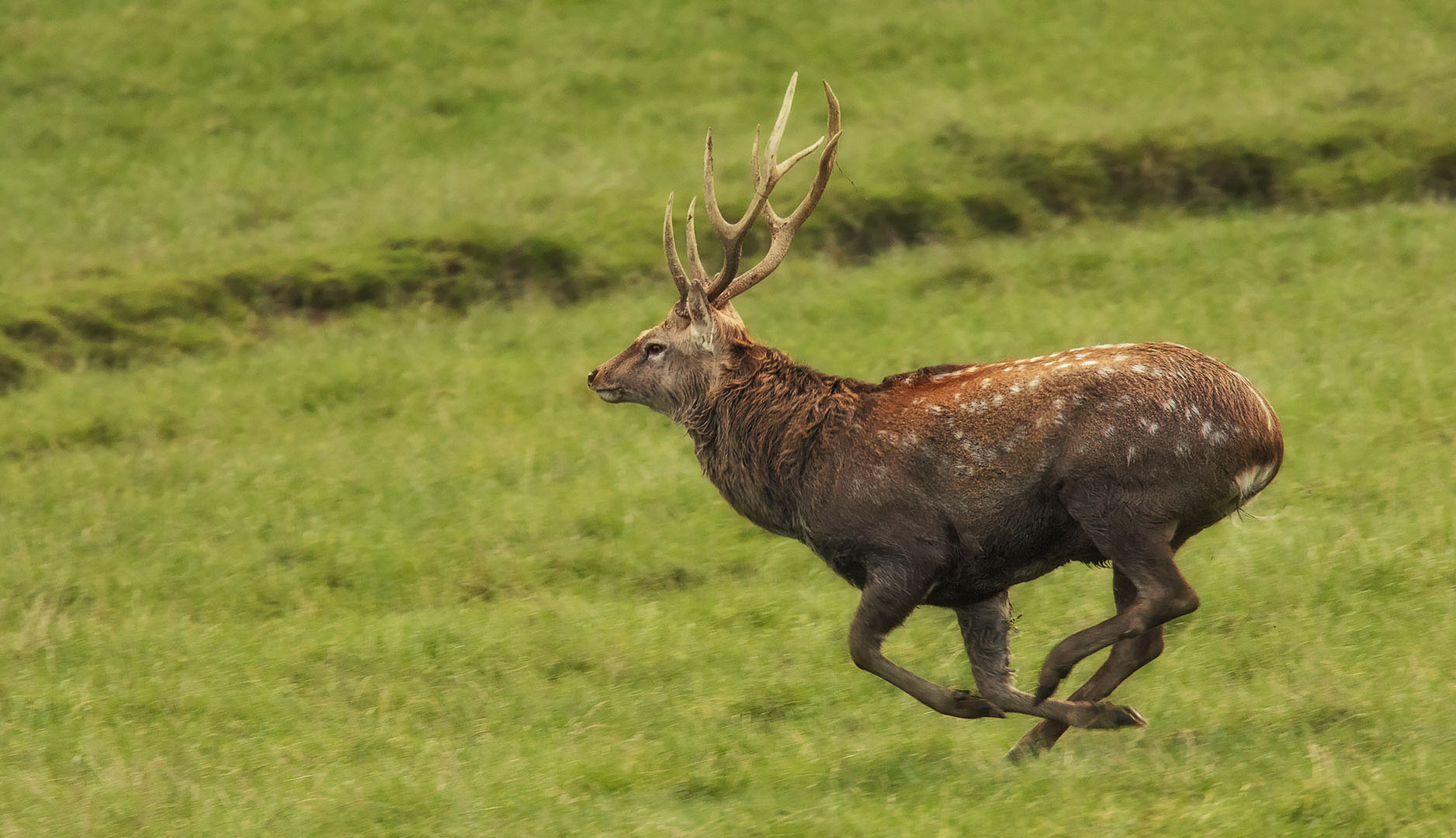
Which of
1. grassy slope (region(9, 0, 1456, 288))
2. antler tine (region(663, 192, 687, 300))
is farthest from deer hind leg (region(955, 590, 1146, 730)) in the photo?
grassy slope (region(9, 0, 1456, 288))

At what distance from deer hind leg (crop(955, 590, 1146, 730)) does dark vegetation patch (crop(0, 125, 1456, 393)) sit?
8.43 meters

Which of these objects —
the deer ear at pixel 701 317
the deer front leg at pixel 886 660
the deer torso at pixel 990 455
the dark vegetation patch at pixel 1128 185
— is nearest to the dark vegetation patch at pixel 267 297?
the dark vegetation patch at pixel 1128 185

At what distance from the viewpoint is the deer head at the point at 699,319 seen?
25.2 feet

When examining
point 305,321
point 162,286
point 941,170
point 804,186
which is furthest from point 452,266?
point 941,170

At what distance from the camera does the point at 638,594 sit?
32.0ft

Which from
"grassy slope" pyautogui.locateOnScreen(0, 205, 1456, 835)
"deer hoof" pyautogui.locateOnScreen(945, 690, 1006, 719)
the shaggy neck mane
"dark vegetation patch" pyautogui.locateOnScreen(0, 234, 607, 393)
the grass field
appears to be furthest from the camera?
"dark vegetation patch" pyautogui.locateOnScreen(0, 234, 607, 393)

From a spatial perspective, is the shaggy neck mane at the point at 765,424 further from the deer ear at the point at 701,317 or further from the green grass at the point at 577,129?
the green grass at the point at 577,129

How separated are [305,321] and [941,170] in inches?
273

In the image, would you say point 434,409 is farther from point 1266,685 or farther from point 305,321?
point 1266,685

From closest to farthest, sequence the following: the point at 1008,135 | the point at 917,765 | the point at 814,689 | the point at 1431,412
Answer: the point at 917,765 → the point at 814,689 → the point at 1431,412 → the point at 1008,135

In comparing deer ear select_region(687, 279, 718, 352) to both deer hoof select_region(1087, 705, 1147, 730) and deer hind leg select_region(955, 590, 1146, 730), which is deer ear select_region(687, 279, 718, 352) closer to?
deer hind leg select_region(955, 590, 1146, 730)

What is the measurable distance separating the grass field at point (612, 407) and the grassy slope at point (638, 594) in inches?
1.6

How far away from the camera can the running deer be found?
249 inches

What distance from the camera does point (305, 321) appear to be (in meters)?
15.8
